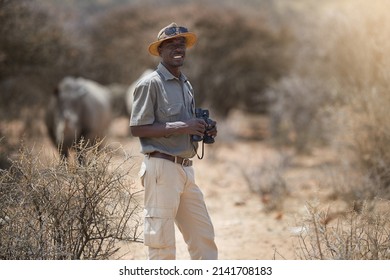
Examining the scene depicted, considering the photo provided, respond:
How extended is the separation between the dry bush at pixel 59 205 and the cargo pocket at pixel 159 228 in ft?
1.09

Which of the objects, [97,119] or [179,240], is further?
[97,119]

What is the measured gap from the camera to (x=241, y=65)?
18750 mm

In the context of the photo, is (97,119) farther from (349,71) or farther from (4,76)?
(349,71)

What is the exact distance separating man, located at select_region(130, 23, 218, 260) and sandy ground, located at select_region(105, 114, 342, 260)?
1.69 feet

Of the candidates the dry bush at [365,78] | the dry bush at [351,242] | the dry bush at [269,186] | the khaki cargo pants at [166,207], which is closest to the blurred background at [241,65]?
the dry bush at [365,78]

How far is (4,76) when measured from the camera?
11859mm

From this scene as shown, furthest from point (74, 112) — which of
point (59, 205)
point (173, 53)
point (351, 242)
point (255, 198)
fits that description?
point (351, 242)

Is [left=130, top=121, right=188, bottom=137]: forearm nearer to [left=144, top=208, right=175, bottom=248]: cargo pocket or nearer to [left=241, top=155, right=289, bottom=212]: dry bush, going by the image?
[left=144, top=208, right=175, bottom=248]: cargo pocket

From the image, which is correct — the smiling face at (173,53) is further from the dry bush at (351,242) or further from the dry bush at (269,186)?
the dry bush at (269,186)

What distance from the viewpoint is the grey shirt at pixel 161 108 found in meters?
4.71

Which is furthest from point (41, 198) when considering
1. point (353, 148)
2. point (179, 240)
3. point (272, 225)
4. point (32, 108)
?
point (32, 108)

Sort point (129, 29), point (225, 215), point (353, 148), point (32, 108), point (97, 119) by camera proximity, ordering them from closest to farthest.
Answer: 1. point (225, 215)
2. point (353, 148)
3. point (97, 119)
4. point (32, 108)
5. point (129, 29)

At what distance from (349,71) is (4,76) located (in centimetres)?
624
